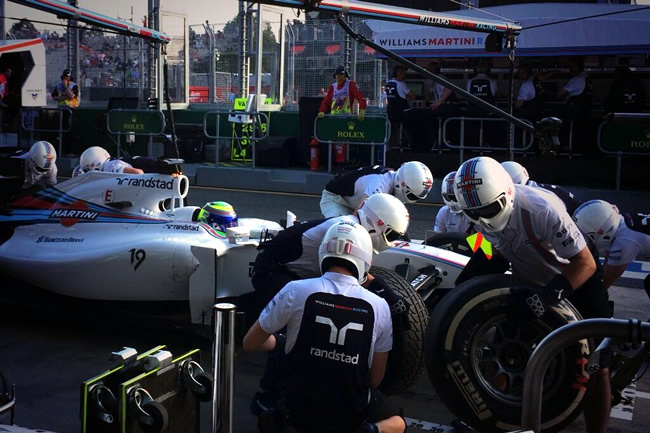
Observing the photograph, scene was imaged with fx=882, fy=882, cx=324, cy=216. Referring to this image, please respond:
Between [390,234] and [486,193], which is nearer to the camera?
[486,193]

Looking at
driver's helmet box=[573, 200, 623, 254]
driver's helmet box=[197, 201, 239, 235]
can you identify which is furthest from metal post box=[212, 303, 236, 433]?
driver's helmet box=[573, 200, 623, 254]

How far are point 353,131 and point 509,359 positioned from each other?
10834 millimetres

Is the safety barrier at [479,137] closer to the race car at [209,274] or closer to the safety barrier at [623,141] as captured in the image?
the safety barrier at [623,141]

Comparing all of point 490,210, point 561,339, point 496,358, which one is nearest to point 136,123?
point 490,210

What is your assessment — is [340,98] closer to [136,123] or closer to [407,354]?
[136,123]

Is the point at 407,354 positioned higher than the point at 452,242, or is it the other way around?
the point at 452,242

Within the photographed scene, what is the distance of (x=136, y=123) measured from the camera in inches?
711

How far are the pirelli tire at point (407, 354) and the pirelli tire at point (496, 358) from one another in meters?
0.32

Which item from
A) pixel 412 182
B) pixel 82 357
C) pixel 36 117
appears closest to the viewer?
pixel 82 357

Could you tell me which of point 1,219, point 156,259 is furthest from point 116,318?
point 1,219

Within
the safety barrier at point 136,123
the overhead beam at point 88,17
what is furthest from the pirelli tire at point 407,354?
the safety barrier at point 136,123

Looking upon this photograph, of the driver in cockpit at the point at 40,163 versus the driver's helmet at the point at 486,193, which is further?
the driver in cockpit at the point at 40,163

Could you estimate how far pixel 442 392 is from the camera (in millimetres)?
5078

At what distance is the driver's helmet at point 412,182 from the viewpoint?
8028mm
